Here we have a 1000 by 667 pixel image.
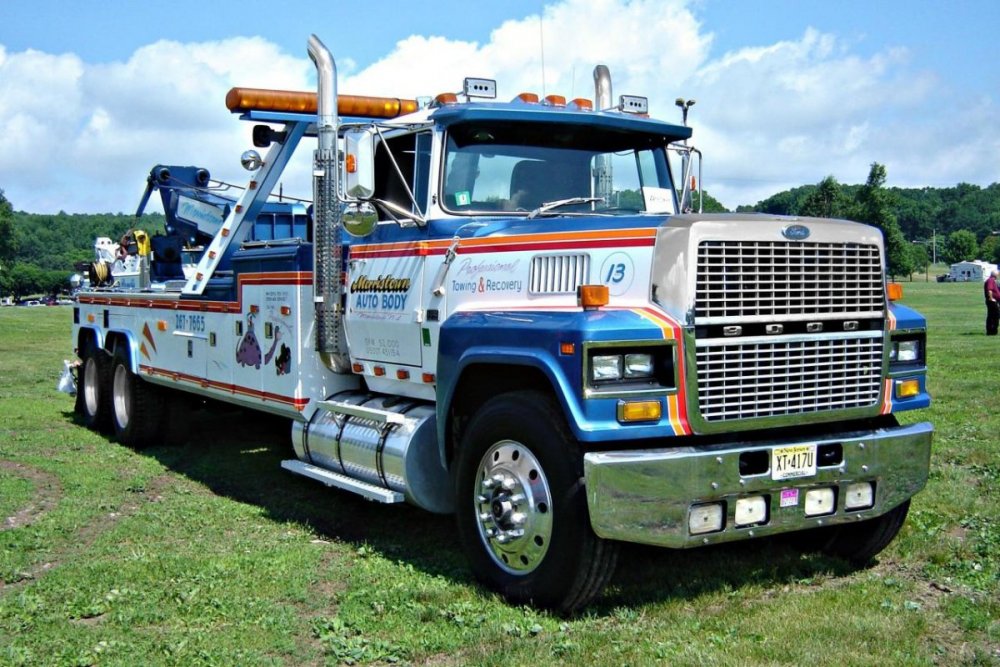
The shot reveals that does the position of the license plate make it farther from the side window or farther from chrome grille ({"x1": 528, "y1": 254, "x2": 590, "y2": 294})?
the side window

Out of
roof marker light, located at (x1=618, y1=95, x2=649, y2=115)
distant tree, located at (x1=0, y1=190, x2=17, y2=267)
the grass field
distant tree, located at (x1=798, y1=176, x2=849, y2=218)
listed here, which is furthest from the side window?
distant tree, located at (x1=0, y1=190, x2=17, y2=267)

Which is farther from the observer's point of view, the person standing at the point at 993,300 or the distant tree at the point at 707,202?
the person standing at the point at 993,300

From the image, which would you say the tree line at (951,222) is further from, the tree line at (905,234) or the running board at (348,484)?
the running board at (348,484)

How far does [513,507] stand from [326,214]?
300cm

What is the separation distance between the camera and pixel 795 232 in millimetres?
5461

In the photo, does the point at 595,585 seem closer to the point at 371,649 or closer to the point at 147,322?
the point at 371,649

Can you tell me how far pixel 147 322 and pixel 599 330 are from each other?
23.1 feet

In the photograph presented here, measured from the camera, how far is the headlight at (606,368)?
16.4 ft

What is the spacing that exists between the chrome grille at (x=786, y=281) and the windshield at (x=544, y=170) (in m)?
1.57

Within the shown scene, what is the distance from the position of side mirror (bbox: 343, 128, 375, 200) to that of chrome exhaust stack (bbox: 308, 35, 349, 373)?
0.71 m

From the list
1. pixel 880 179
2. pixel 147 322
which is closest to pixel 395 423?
pixel 147 322

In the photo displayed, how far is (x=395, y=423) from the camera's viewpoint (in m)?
6.74

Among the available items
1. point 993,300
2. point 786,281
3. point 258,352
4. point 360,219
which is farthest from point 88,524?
point 993,300

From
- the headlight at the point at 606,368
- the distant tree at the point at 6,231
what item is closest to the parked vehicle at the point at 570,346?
the headlight at the point at 606,368
